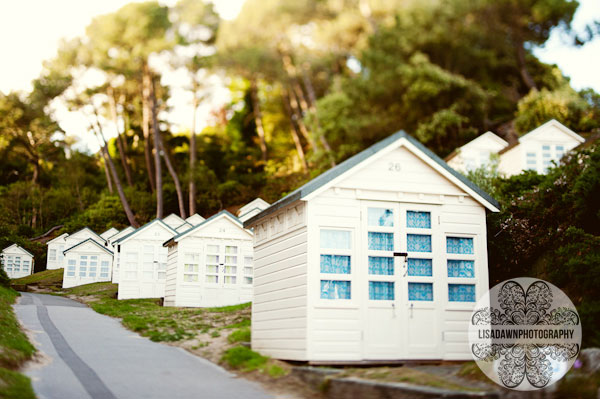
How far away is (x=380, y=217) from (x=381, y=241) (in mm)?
480

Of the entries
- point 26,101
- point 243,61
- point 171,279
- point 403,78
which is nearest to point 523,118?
point 403,78

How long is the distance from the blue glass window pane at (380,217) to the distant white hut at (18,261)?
115 ft

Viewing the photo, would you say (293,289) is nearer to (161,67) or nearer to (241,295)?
(241,295)

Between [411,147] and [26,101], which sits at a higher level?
[26,101]

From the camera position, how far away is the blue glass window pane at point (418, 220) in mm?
11352

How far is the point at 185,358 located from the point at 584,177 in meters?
9.65

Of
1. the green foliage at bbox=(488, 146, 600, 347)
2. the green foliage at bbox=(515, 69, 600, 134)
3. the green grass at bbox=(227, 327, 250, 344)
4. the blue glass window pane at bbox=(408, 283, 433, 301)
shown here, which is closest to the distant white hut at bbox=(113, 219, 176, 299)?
the green grass at bbox=(227, 327, 250, 344)

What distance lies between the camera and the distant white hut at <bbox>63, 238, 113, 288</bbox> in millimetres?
36969

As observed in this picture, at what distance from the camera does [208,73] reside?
43.3 metres

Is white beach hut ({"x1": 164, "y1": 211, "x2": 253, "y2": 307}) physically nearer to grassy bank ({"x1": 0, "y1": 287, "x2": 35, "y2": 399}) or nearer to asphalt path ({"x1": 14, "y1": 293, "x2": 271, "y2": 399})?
asphalt path ({"x1": 14, "y1": 293, "x2": 271, "y2": 399})

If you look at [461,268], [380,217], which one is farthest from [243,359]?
[461,268]

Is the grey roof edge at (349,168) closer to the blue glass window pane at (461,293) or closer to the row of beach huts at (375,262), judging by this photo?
the row of beach huts at (375,262)

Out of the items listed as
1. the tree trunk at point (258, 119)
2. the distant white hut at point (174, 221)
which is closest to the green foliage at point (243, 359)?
the distant white hut at point (174, 221)

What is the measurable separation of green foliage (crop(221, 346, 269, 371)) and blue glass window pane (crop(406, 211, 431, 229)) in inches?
155
